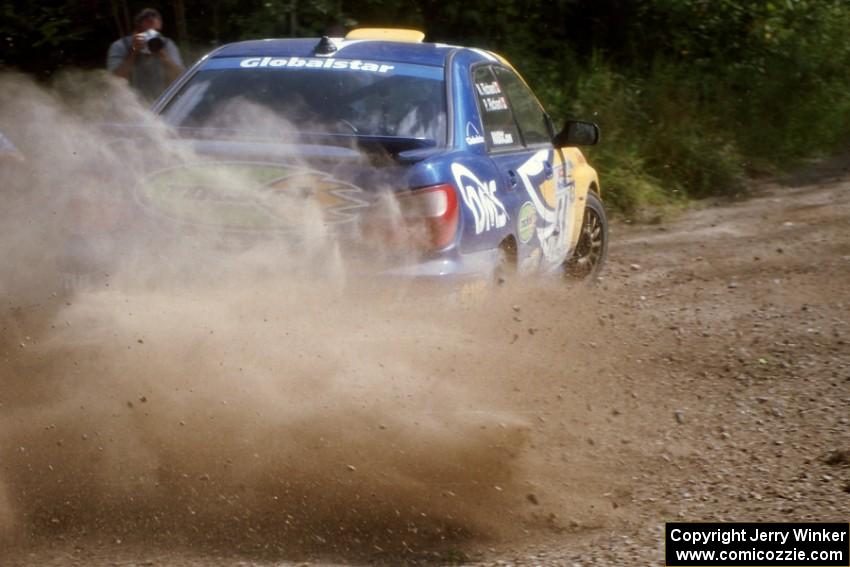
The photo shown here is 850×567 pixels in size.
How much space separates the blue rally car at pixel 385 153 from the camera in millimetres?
5023

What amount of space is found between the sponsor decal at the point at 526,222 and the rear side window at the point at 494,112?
1.08 ft

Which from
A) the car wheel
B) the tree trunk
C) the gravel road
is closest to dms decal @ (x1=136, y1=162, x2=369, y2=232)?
the gravel road

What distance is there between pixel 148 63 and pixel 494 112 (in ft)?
13.8

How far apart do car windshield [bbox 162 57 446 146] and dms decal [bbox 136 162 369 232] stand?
2.21ft

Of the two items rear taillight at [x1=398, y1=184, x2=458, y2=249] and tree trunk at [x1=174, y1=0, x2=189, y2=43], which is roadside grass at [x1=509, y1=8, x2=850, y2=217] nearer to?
tree trunk at [x1=174, y1=0, x2=189, y2=43]

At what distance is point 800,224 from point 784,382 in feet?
15.9

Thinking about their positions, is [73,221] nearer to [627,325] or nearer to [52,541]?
[52,541]

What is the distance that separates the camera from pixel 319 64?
20.4 feet

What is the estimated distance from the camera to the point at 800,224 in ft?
35.0

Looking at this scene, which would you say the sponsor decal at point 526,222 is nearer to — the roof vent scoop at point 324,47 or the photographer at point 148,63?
the roof vent scoop at point 324,47

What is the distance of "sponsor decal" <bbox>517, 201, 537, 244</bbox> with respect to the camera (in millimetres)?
6180

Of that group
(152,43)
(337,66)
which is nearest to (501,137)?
(337,66)
